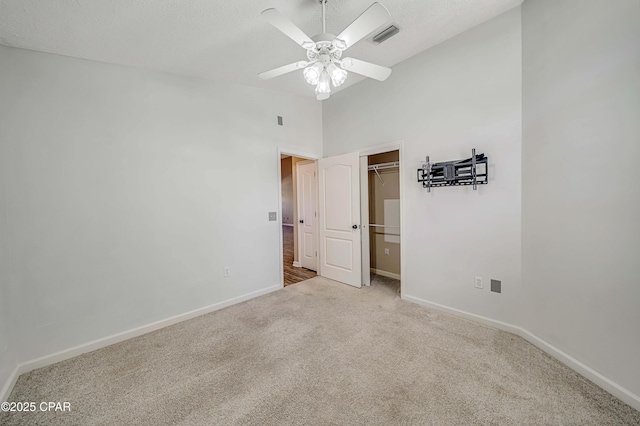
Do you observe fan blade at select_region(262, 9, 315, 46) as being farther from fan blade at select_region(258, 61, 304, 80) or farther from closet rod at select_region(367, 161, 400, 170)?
closet rod at select_region(367, 161, 400, 170)

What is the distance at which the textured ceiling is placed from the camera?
6.32 feet

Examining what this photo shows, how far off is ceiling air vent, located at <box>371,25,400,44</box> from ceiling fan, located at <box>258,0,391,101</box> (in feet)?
2.51

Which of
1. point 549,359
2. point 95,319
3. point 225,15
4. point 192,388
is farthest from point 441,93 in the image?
point 95,319

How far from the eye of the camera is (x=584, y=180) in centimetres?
186

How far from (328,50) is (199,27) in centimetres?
131

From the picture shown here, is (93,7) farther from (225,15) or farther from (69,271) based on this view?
(69,271)

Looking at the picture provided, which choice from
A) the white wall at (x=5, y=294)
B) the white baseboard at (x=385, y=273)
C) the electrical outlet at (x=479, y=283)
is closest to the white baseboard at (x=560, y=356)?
the electrical outlet at (x=479, y=283)

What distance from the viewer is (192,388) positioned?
187 centimetres

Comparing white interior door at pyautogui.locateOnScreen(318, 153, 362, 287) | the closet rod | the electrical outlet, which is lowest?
the electrical outlet

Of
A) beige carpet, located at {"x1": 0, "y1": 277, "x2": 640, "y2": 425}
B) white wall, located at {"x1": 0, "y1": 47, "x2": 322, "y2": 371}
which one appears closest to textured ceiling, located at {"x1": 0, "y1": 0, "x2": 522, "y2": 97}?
white wall, located at {"x1": 0, "y1": 47, "x2": 322, "y2": 371}

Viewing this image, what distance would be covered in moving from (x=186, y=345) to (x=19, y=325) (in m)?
1.32

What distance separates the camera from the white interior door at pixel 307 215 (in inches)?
A: 191

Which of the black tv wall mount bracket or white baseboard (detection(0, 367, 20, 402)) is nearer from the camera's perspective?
white baseboard (detection(0, 367, 20, 402))

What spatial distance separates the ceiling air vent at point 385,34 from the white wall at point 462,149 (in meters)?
0.72
